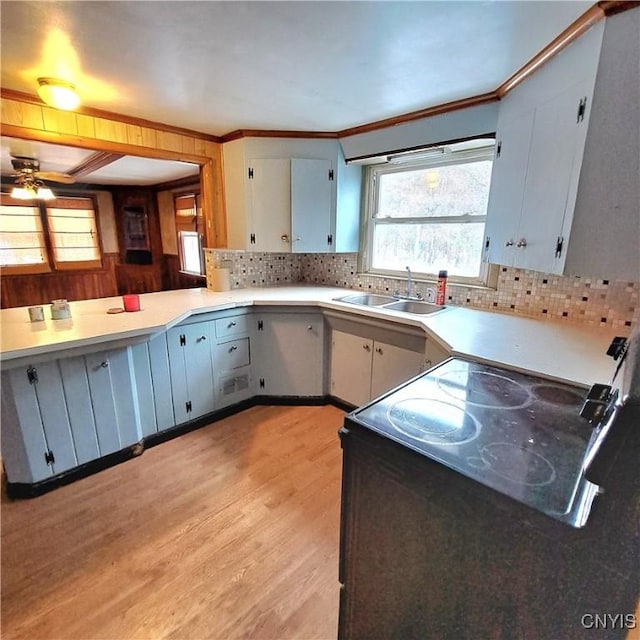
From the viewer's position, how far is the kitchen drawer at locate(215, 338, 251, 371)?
8.57ft

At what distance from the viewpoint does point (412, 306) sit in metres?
2.69

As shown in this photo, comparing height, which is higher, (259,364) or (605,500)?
(605,500)

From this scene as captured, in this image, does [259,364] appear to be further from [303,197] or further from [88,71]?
[88,71]

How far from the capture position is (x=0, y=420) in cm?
175

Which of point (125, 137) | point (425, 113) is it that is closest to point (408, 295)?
point (425, 113)

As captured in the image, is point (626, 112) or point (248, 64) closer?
point (626, 112)

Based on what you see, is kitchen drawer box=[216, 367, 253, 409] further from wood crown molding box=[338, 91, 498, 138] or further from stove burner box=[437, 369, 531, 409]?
wood crown molding box=[338, 91, 498, 138]

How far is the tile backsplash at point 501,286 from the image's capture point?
187 cm

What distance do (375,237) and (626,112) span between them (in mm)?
1969

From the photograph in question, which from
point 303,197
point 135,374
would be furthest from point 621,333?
point 135,374

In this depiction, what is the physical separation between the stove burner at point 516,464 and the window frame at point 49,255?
6198mm

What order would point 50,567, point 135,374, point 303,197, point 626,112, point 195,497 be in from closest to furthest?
point 626,112 → point 50,567 → point 195,497 → point 135,374 → point 303,197

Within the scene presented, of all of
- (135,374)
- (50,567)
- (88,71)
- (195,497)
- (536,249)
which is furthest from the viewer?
(135,374)

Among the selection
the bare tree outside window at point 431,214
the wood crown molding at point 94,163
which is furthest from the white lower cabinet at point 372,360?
the wood crown molding at point 94,163
